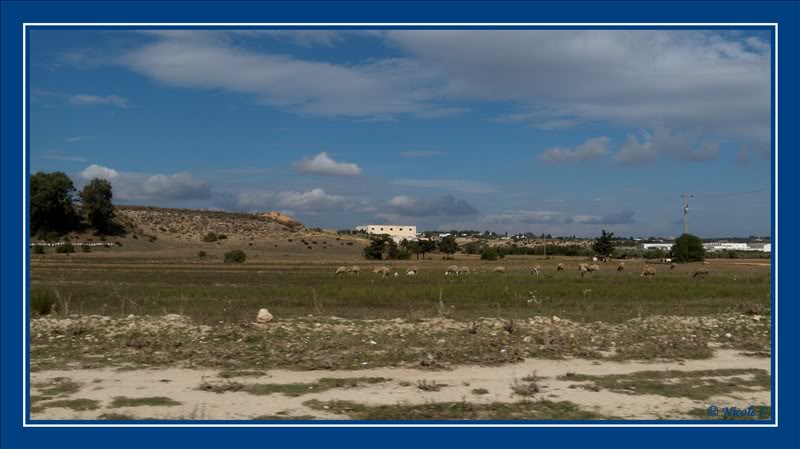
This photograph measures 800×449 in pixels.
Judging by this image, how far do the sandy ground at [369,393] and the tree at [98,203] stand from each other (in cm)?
8412

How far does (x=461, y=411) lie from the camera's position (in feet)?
27.9

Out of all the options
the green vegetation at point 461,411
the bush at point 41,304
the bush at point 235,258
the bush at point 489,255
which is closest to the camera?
the green vegetation at point 461,411

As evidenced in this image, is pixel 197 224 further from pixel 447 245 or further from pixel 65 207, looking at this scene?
pixel 447 245

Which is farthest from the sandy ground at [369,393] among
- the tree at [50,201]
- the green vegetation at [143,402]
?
the tree at [50,201]

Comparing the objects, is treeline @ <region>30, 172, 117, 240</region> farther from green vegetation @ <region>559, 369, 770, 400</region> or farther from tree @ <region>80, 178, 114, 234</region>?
green vegetation @ <region>559, 369, 770, 400</region>

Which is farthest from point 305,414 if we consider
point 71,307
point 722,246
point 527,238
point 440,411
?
point 527,238

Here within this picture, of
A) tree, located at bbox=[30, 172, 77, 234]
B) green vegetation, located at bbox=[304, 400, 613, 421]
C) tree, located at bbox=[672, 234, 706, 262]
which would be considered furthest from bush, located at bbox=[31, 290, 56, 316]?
tree, located at bbox=[672, 234, 706, 262]

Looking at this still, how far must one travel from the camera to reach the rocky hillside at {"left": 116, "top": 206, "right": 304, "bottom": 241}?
112m

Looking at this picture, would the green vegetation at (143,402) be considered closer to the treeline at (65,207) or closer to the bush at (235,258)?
the bush at (235,258)

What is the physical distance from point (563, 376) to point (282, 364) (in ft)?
15.7

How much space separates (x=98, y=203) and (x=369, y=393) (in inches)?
3440

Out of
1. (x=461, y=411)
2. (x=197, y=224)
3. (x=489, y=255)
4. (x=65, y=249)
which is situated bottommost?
(x=489, y=255)

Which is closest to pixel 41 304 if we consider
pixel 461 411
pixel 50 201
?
A: pixel 461 411

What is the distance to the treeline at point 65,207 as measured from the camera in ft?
246
